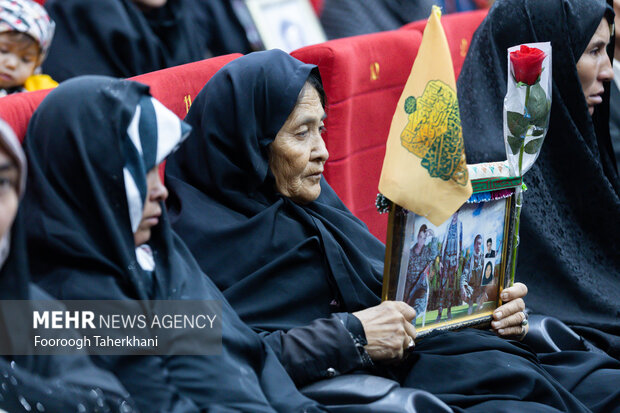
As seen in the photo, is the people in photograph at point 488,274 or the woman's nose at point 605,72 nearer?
the people in photograph at point 488,274

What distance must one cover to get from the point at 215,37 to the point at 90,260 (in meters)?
4.55

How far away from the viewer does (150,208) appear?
6.36ft

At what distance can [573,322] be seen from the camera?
10.5ft

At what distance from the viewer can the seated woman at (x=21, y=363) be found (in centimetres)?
156

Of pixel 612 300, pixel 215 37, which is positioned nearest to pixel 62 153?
pixel 612 300

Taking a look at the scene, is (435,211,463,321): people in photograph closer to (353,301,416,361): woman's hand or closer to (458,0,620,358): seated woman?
(353,301,416,361): woman's hand

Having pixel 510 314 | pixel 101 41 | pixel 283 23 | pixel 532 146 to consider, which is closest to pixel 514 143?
pixel 532 146

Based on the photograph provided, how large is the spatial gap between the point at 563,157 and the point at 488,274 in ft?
3.09

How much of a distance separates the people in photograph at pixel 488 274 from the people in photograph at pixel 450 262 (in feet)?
0.52

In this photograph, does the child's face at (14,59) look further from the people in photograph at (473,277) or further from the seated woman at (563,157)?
the people in photograph at (473,277)

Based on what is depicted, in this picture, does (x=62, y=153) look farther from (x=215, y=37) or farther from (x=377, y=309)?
(x=215, y=37)

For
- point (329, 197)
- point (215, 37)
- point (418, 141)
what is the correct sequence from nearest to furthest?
1. point (418, 141)
2. point (329, 197)
3. point (215, 37)

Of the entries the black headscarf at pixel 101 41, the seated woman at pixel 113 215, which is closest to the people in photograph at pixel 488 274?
the seated woman at pixel 113 215

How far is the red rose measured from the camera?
256 centimetres
